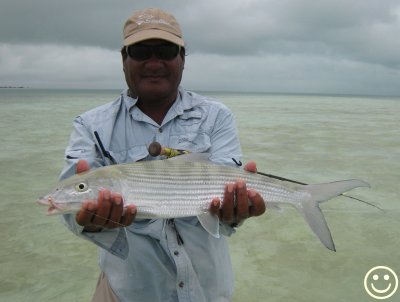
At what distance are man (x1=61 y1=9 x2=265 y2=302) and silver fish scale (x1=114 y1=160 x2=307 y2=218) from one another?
0.29 ft

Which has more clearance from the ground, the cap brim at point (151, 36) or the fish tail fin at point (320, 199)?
the cap brim at point (151, 36)

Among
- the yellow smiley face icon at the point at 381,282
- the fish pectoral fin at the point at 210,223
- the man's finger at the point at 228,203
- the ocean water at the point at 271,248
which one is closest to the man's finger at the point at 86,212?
the fish pectoral fin at the point at 210,223

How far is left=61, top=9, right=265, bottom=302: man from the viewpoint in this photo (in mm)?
2621

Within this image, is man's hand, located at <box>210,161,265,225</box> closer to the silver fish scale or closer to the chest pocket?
the silver fish scale

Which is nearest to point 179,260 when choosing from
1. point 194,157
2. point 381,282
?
point 194,157

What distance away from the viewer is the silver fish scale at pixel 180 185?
2.53m

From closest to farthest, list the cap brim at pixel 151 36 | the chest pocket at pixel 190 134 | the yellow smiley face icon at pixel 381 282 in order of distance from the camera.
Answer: the cap brim at pixel 151 36
the chest pocket at pixel 190 134
the yellow smiley face icon at pixel 381 282

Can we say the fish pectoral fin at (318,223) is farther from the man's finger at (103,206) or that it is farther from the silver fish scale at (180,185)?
the man's finger at (103,206)

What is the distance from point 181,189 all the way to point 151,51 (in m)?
0.91

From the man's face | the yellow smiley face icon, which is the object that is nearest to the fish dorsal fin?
the man's face

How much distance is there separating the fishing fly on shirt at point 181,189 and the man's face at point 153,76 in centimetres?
37

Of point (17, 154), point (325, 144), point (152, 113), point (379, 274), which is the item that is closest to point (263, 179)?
point (152, 113)

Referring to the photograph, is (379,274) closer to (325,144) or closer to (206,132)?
(206,132)

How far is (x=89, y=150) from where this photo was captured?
2.72m
